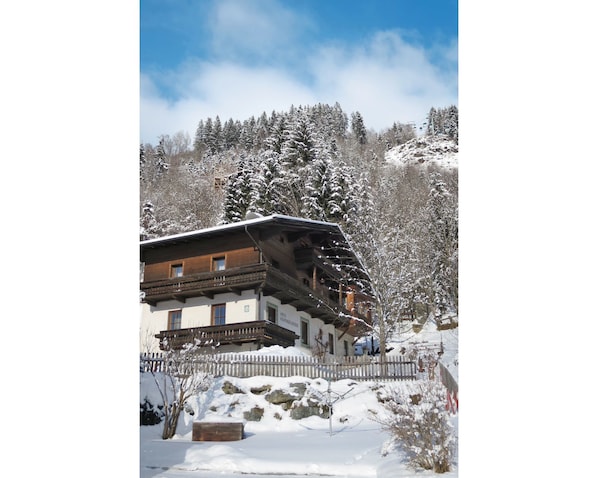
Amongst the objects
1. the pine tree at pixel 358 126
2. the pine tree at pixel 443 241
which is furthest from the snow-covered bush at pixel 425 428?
the pine tree at pixel 358 126

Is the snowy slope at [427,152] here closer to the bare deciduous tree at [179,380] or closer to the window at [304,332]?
the bare deciduous tree at [179,380]

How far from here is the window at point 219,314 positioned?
14625mm

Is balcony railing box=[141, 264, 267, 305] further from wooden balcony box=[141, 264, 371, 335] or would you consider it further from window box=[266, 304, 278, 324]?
window box=[266, 304, 278, 324]

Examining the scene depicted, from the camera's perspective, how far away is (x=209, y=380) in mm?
9430

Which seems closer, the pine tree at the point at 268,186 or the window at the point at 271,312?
the pine tree at the point at 268,186

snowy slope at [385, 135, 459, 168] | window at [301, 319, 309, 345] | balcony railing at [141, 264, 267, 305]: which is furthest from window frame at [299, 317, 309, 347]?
snowy slope at [385, 135, 459, 168]

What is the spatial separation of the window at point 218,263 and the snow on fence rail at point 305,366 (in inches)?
148

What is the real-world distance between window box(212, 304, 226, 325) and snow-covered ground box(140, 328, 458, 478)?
423cm

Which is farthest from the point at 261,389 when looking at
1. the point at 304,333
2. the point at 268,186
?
the point at 268,186

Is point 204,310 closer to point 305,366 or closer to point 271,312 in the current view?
point 271,312

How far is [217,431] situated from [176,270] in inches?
339
